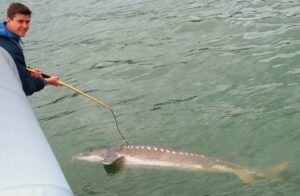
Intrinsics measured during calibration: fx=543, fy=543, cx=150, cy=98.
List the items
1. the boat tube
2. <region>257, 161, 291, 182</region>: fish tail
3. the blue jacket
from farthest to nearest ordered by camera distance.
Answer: the blue jacket, <region>257, 161, 291, 182</region>: fish tail, the boat tube

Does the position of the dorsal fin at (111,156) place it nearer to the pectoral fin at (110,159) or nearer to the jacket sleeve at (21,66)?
the pectoral fin at (110,159)

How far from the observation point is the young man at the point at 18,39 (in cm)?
827

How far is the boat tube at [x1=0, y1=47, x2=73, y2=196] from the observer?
4055mm

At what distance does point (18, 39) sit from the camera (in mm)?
8531

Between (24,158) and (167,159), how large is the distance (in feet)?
15.5

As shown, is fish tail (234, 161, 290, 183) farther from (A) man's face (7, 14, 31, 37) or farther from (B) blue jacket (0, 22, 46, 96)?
(A) man's face (7, 14, 31, 37)

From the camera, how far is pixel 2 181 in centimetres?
401

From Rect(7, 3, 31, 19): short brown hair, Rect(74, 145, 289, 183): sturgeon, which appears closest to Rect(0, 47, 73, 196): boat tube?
Rect(7, 3, 31, 19): short brown hair

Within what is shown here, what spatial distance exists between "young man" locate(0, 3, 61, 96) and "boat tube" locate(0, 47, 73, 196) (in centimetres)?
224

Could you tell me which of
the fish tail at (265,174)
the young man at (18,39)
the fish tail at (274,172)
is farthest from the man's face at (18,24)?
the fish tail at (274,172)

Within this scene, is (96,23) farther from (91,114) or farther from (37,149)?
(37,149)

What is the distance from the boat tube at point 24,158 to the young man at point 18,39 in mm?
2238

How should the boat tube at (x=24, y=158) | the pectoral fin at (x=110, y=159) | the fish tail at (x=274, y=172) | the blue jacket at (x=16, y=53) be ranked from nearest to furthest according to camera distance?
the boat tube at (x=24, y=158)
the fish tail at (x=274, y=172)
the blue jacket at (x=16, y=53)
the pectoral fin at (x=110, y=159)

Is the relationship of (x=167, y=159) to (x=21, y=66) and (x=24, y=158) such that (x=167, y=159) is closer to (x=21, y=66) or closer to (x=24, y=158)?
(x=21, y=66)
